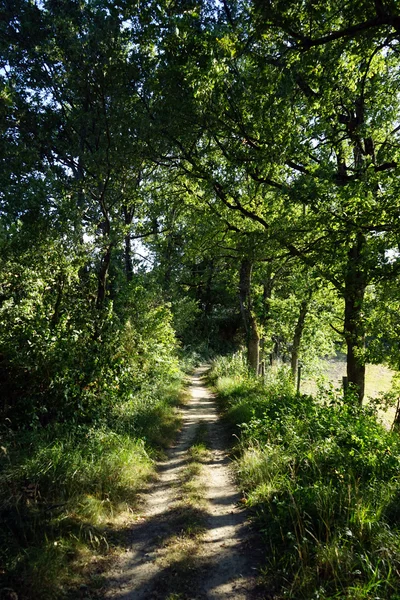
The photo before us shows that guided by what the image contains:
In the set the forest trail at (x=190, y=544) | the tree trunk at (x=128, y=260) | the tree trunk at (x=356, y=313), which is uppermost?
the tree trunk at (x=128, y=260)

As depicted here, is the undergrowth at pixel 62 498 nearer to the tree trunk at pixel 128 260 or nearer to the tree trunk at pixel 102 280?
the tree trunk at pixel 102 280

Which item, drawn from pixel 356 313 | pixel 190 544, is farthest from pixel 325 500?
pixel 356 313

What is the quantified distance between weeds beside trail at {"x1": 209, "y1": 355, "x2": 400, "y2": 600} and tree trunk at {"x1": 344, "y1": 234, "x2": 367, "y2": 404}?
1.98 meters

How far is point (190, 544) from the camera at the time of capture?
416cm

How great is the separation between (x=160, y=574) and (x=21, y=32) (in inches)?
488

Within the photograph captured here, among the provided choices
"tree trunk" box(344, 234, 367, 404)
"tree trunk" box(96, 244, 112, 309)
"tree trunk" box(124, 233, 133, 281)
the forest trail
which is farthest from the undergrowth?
"tree trunk" box(124, 233, 133, 281)

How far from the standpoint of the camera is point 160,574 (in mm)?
3652

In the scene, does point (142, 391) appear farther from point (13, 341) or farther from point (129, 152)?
point (129, 152)

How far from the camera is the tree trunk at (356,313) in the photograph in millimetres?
7994

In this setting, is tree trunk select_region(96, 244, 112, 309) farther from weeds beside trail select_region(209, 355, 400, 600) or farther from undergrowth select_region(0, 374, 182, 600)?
weeds beside trail select_region(209, 355, 400, 600)

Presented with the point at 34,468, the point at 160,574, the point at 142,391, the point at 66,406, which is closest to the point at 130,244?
the point at 142,391

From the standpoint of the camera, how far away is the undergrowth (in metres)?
3.38

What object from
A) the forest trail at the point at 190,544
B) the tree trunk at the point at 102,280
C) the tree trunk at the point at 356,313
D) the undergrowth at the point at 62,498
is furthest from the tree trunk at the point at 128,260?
the forest trail at the point at 190,544

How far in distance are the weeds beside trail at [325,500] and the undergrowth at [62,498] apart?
6.35 ft
